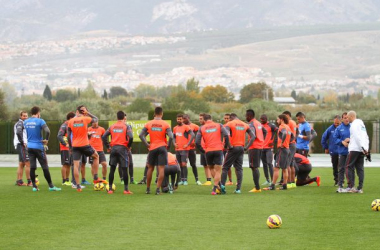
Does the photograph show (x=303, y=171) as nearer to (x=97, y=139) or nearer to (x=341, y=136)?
(x=341, y=136)

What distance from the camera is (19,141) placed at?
21969 mm

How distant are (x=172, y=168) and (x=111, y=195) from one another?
5.44 feet

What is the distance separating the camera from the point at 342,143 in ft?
66.8

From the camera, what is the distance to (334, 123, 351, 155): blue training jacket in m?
20.6

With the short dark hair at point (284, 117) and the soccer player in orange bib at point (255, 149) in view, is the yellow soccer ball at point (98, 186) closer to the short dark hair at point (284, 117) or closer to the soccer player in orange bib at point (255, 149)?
the soccer player in orange bib at point (255, 149)

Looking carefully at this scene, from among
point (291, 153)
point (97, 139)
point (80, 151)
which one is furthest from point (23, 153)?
point (291, 153)

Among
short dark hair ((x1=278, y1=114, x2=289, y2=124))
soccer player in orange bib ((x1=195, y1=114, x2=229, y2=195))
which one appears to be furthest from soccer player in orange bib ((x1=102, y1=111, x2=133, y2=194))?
short dark hair ((x1=278, y1=114, x2=289, y2=124))

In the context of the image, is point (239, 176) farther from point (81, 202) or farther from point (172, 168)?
point (81, 202)

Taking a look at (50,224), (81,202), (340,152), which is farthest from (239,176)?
(50,224)

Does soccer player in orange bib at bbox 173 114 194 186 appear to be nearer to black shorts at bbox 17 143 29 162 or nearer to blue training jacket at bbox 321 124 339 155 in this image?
blue training jacket at bbox 321 124 339 155

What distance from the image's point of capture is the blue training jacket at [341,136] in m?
20.6

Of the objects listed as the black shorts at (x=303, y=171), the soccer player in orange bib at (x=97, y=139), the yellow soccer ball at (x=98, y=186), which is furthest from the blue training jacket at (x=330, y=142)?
the yellow soccer ball at (x=98, y=186)

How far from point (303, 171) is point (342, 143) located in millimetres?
2612

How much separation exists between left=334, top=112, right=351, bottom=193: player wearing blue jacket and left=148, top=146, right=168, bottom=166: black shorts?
4247 millimetres
